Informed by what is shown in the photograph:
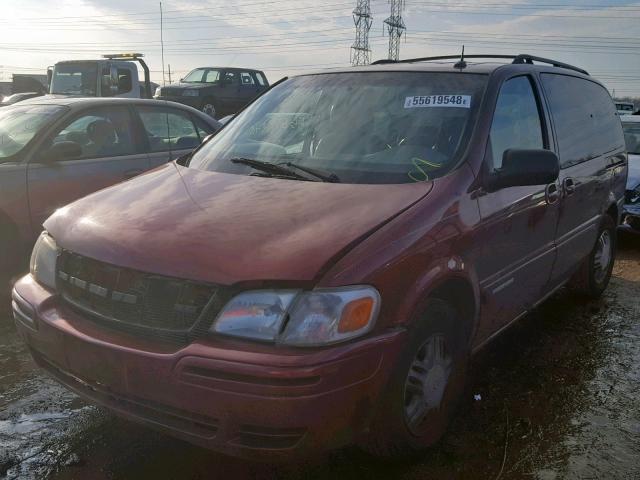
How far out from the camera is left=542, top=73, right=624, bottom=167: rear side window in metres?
3.81

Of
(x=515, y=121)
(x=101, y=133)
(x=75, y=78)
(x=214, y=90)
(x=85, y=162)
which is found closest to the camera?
(x=515, y=121)

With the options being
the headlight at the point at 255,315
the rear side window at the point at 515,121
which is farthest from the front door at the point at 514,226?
the headlight at the point at 255,315

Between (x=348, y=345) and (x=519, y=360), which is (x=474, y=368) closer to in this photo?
(x=519, y=360)

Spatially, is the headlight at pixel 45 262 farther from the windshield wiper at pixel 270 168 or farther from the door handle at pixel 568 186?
the door handle at pixel 568 186

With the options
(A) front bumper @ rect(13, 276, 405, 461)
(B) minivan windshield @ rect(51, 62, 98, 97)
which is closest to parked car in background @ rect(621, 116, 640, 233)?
(A) front bumper @ rect(13, 276, 405, 461)

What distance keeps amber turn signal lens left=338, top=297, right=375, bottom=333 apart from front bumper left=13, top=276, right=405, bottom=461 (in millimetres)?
58

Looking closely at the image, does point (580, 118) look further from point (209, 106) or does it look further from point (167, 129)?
point (209, 106)

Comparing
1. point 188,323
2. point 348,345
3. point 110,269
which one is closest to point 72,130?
point 110,269

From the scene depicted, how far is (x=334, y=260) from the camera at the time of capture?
83.1 inches

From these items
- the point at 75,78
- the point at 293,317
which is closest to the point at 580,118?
the point at 293,317

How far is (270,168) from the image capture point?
2.94 metres

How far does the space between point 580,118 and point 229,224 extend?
9.68 ft

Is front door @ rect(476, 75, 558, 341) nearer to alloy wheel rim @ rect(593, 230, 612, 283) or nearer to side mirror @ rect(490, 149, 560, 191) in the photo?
side mirror @ rect(490, 149, 560, 191)

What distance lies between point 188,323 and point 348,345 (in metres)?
0.57
